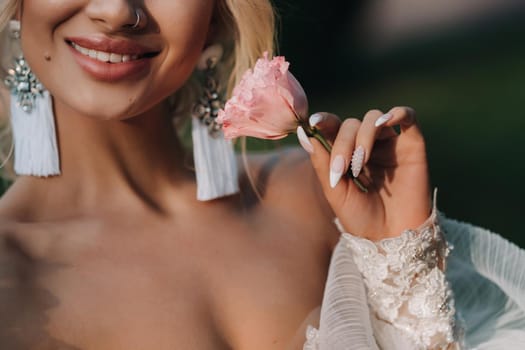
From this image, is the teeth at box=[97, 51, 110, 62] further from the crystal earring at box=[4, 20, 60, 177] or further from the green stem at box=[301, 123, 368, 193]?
the green stem at box=[301, 123, 368, 193]

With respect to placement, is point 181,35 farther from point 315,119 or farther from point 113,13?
point 315,119

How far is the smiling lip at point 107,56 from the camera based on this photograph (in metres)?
1.71

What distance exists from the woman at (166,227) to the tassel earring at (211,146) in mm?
38

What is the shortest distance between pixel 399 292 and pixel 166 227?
0.52 meters

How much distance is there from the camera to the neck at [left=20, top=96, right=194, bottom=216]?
6.18ft

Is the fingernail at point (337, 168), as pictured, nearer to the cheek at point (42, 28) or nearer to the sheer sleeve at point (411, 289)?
the sheer sleeve at point (411, 289)

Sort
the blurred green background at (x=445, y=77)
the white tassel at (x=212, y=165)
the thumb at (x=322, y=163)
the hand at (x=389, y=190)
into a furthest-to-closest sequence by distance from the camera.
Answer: the blurred green background at (x=445, y=77) → the white tassel at (x=212, y=165) → the hand at (x=389, y=190) → the thumb at (x=322, y=163)

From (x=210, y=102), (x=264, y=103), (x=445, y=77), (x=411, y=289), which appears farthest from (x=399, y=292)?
(x=445, y=77)

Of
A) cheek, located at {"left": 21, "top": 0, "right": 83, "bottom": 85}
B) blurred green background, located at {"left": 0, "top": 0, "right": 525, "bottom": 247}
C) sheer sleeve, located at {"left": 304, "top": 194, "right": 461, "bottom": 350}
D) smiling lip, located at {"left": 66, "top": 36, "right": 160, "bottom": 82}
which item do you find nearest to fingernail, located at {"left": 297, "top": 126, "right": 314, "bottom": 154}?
sheer sleeve, located at {"left": 304, "top": 194, "right": 461, "bottom": 350}

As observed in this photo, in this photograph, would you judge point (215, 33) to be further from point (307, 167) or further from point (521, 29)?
point (521, 29)

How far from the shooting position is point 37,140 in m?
1.89

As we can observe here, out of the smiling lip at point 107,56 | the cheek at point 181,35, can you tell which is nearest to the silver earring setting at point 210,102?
the cheek at point 181,35

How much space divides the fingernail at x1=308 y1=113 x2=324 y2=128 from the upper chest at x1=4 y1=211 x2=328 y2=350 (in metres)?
0.42

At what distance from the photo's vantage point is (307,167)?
2.13 meters
